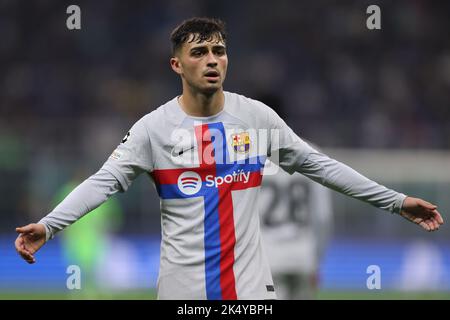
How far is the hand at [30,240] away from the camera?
15.4ft

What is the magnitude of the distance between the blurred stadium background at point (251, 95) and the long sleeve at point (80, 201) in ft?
26.0

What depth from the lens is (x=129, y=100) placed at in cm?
1938

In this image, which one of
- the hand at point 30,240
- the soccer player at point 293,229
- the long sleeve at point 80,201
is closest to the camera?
the hand at point 30,240

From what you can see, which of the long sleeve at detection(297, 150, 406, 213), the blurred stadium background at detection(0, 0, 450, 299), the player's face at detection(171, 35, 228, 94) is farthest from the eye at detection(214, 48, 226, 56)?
the blurred stadium background at detection(0, 0, 450, 299)

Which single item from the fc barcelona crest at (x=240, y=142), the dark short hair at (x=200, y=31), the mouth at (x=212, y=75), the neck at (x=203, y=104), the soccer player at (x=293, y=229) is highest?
the dark short hair at (x=200, y=31)

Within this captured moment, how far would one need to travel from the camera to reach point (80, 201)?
4.90 m

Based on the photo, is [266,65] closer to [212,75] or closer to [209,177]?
[212,75]

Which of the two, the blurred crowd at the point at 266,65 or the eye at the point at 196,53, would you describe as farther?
the blurred crowd at the point at 266,65

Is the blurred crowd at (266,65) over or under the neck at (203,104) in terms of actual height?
over

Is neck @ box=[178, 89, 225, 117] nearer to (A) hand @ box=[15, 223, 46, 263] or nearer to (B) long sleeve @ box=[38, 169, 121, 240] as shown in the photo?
(B) long sleeve @ box=[38, 169, 121, 240]

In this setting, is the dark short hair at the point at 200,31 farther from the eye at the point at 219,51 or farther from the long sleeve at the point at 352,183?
the long sleeve at the point at 352,183

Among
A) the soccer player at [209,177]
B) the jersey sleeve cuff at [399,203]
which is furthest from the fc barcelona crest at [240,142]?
the jersey sleeve cuff at [399,203]

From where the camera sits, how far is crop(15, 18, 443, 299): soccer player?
5008 mm

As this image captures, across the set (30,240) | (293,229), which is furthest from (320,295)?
Result: (30,240)
